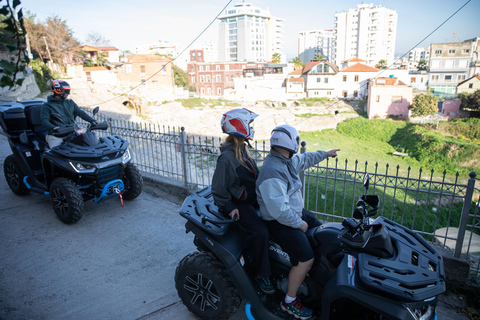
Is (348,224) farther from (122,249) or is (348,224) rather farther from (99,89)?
(99,89)

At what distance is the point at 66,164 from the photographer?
477 cm

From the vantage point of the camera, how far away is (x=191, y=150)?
5902 mm

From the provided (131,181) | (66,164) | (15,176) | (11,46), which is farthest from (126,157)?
(11,46)

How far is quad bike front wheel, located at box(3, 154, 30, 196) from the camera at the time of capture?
5.86 meters

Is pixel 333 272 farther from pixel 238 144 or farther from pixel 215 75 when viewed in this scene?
pixel 215 75

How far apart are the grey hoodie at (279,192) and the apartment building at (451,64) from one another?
2527 inches

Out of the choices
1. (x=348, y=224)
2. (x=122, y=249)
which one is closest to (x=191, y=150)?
(x=122, y=249)

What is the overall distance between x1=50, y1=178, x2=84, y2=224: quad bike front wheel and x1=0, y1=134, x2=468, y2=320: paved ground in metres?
0.22

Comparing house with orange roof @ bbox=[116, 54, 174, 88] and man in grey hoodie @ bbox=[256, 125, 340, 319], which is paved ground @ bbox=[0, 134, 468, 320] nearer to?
man in grey hoodie @ bbox=[256, 125, 340, 319]

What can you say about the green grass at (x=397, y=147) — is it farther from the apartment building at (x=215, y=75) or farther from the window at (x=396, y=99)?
the apartment building at (x=215, y=75)

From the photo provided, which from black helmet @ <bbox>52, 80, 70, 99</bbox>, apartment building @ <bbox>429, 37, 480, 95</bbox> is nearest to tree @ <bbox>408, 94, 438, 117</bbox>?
apartment building @ <bbox>429, 37, 480, 95</bbox>

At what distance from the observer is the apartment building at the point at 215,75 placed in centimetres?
5969

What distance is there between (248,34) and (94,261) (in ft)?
379

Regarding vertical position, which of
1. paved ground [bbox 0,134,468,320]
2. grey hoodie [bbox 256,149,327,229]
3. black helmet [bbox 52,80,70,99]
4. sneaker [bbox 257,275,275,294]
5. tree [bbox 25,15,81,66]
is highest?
tree [bbox 25,15,81,66]
